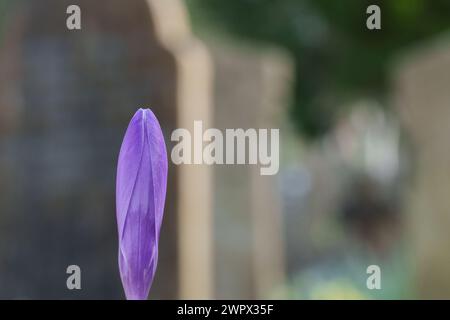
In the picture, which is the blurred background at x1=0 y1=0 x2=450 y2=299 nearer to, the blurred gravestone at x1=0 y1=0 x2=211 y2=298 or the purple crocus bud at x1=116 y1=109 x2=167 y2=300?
the blurred gravestone at x1=0 y1=0 x2=211 y2=298

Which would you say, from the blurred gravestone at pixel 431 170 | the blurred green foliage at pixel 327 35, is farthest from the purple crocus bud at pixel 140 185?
the blurred green foliage at pixel 327 35

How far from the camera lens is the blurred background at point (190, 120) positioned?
6.71ft

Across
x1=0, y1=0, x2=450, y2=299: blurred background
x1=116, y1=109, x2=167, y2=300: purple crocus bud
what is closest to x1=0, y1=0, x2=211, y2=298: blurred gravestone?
x1=0, y1=0, x2=450, y2=299: blurred background

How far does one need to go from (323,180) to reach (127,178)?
21.4ft

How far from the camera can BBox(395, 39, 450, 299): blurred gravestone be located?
2.55 metres

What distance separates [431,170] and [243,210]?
587 millimetres

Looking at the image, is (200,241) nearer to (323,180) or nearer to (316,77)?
(316,77)

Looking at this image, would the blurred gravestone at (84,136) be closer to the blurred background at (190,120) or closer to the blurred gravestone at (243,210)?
the blurred background at (190,120)

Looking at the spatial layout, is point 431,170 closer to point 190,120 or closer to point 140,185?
point 190,120

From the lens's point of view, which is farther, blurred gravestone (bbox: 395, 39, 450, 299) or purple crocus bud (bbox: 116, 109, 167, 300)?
blurred gravestone (bbox: 395, 39, 450, 299)

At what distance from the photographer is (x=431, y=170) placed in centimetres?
259

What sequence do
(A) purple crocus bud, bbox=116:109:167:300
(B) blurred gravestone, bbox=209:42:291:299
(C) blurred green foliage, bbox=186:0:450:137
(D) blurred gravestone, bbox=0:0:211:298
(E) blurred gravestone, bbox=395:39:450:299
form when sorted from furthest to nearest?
(C) blurred green foliage, bbox=186:0:450:137
(B) blurred gravestone, bbox=209:42:291:299
(E) blurred gravestone, bbox=395:39:450:299
(D) blurred gravestone, bbox=0:0:211:298
(A) purple crocus bud, bbox=116:109:167:300

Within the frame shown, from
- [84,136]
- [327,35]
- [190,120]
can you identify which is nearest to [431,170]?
[190,120]
